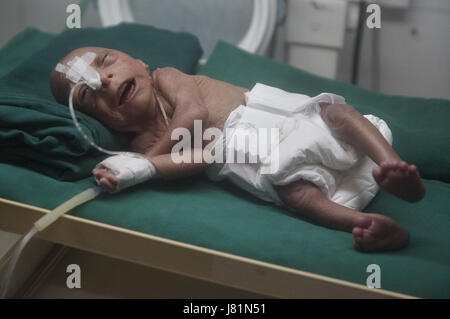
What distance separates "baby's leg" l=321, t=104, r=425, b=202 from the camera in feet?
2.62

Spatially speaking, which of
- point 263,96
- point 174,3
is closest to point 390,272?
point 263,96

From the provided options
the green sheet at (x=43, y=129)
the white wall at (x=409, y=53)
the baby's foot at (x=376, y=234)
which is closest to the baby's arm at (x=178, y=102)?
the green sheet at (x=43, y=129)

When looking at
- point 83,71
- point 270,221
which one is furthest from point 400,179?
point 83,71

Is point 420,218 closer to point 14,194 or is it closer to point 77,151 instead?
point 77,151

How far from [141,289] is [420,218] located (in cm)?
56

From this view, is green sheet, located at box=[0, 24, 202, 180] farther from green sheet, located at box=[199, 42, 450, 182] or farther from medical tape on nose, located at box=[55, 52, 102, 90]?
green sheet, located at box=[199, 42, 450, 182]

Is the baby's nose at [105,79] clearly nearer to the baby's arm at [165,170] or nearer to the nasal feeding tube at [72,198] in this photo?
the nasal feeding tube at [72,198]

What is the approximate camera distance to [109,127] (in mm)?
1079

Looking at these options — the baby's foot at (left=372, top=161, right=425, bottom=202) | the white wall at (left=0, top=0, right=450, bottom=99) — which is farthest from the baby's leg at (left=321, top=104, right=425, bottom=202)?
the white wall at (left=0, top=0, right=450, bottom=99)

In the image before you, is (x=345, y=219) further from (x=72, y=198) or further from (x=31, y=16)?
(x=31, y=16)

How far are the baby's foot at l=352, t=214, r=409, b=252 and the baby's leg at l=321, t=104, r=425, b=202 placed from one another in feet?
0.17

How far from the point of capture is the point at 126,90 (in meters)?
1.03

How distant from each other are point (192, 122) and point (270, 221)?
0.86 ft

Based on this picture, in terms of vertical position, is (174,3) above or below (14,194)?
above
